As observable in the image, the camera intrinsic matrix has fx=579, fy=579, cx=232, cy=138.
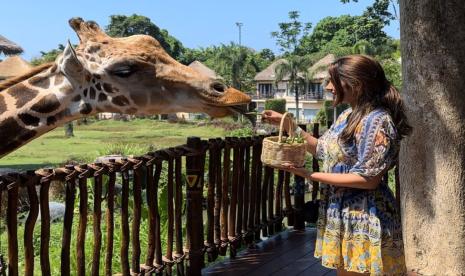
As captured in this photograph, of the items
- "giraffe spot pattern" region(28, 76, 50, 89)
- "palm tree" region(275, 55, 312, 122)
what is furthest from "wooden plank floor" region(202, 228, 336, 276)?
"palm tree" region(275, 55, 312, 122)

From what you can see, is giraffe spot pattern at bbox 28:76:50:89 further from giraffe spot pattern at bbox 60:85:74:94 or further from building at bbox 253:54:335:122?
building at bbox 253:54:335:122

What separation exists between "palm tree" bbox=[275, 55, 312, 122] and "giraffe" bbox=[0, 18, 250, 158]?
2070 inches

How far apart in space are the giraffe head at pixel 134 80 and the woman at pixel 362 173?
1.16 metres

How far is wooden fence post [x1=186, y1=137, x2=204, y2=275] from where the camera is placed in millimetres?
4445

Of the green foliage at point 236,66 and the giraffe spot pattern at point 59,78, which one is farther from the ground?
the green foliage at point 236,66

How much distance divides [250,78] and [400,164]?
198 feet

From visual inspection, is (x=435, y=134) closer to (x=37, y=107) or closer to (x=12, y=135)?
(x=37, y=107)

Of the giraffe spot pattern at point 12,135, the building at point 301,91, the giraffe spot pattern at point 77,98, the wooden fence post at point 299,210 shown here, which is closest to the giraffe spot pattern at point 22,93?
the giraffe spot pattern at point 12,135

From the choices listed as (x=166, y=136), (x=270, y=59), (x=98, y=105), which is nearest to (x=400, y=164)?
(x=98, y=105)

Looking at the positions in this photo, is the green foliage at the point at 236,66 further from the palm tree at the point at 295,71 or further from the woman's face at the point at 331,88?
the woman's face at the point at 331,88

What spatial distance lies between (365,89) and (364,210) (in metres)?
0.59

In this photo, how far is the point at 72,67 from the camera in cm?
400

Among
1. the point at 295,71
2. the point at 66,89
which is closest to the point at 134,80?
the point at 66,89

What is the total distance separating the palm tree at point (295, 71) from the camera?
5669cm
